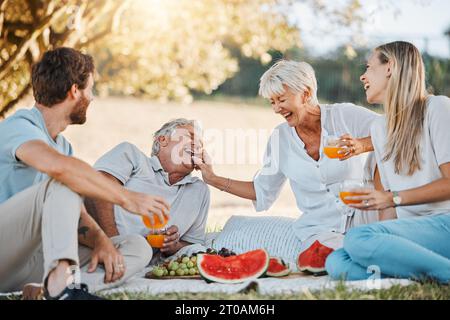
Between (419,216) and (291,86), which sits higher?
(291,86)

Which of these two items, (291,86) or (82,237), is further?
(291,86)

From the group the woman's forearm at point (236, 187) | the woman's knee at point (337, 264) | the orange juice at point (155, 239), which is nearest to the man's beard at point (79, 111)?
the orange juice at point (155, 239)

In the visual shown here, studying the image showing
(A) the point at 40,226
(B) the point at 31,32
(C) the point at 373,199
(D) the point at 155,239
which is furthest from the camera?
(B) the point at 31,32

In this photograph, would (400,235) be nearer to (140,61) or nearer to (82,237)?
(82,237)

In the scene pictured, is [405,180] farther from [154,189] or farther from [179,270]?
[154,189]

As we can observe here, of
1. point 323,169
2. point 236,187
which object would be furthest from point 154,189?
point 323,169

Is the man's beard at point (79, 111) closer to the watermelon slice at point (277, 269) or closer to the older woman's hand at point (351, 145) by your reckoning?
the watermelon slice at point (277, 269)

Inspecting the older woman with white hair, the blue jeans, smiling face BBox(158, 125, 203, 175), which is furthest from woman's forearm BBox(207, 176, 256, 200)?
the blue jeans

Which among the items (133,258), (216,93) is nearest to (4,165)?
(133,258)

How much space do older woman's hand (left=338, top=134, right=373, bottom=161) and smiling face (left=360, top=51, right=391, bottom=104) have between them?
0.90 ft

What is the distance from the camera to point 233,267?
4246 mm

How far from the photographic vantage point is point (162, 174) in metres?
4.92

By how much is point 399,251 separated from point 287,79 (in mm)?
1511

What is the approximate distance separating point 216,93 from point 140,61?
15534 millimetres
